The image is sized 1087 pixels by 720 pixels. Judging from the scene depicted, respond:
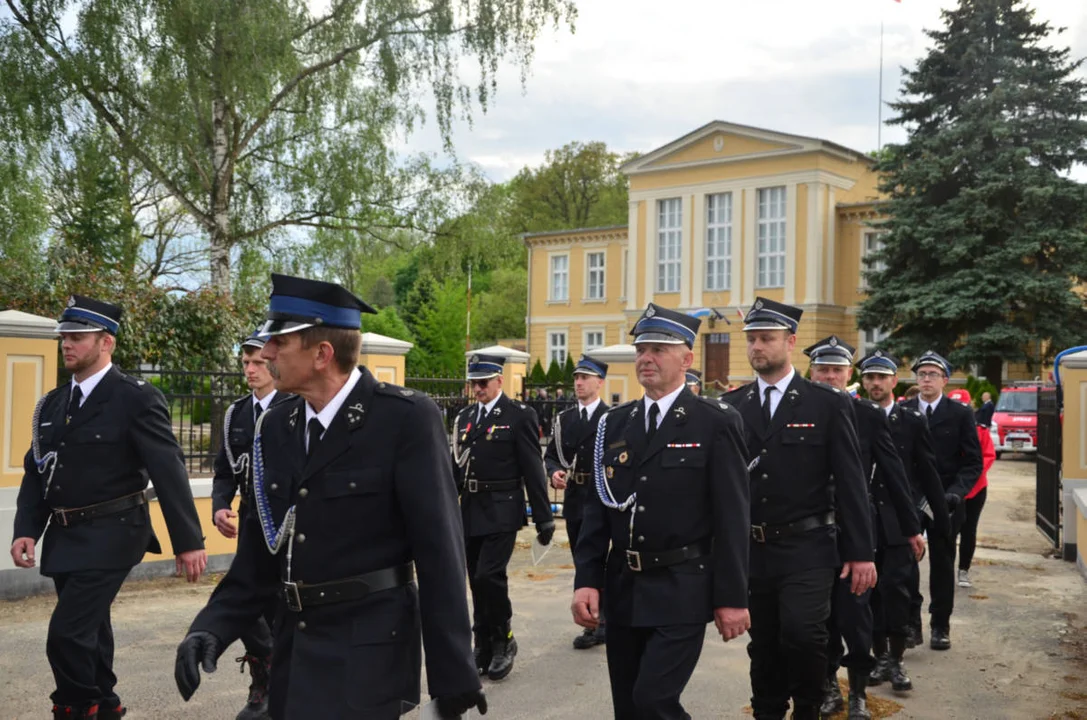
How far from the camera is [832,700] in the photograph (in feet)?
21.1

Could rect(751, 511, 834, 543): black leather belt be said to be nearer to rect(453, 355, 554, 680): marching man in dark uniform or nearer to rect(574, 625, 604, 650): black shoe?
rect(453, 355, 554, 680): marching man in dark uniform

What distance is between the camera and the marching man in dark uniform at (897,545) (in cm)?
710

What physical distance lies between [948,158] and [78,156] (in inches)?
1053

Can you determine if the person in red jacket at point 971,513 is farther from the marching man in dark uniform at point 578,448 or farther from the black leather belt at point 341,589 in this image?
the black leather belt at point 341,589

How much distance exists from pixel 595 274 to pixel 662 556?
1859 inches

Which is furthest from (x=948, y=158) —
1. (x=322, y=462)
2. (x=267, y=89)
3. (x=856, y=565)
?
(x=322, y=462)

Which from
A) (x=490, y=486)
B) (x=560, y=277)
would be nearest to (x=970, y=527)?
(x=490, y=486)

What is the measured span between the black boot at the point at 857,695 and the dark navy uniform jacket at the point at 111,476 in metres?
3.80

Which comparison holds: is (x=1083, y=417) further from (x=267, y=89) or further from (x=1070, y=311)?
(x=1070, y=311)

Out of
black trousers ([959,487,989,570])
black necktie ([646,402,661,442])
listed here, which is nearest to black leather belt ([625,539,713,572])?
black necktie ([646,402,661,442])

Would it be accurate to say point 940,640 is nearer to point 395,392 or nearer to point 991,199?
point 395,392

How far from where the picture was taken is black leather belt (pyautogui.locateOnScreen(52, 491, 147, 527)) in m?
5.34

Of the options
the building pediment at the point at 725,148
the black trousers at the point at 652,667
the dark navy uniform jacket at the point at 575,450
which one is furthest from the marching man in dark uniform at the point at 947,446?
the building pediment at the point at 725,148

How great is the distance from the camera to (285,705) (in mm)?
3207
